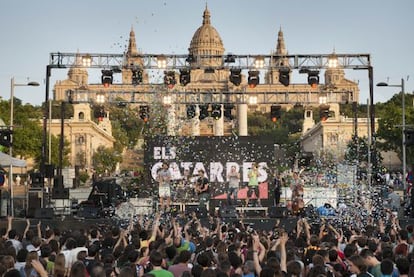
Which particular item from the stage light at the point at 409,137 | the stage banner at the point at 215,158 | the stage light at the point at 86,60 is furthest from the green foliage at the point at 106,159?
the stage light at the point at 409,137

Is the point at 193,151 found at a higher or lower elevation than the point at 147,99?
lower

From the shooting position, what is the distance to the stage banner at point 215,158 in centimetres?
2975

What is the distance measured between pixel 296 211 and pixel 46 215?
9013 mm

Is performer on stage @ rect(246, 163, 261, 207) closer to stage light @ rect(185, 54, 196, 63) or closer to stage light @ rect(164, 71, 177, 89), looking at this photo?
stage light @ rect(185, 54, 196, 63)

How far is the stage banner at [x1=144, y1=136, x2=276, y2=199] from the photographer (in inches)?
1171

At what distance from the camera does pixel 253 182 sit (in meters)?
27.9

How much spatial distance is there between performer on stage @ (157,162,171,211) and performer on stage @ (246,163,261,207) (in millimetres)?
3442

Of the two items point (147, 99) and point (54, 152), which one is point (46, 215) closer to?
point (147, 99)

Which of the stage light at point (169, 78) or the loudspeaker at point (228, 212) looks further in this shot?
A: the stage light at point (169, 78)

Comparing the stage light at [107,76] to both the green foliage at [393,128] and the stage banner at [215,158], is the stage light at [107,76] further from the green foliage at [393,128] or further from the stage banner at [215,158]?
the green foliage at [393,128]

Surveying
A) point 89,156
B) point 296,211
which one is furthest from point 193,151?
point 89,156

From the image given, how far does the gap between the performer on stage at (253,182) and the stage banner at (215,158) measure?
464 millimetres

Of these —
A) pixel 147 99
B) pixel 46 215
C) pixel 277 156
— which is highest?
pixel 147 99

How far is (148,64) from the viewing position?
99.1 ft
